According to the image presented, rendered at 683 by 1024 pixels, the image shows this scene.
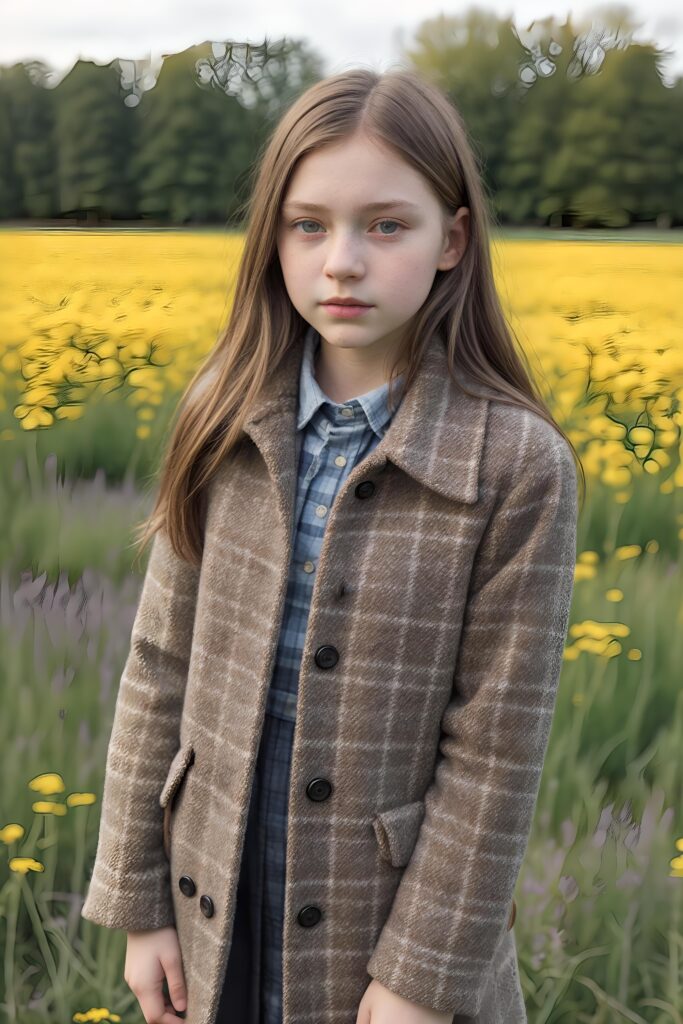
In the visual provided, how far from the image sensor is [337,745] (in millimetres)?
1256

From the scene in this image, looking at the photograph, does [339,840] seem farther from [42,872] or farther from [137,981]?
[42,872]

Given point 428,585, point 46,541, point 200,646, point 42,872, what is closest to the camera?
point 428,585

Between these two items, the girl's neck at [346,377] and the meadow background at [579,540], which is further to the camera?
the meadow background at [579,540]

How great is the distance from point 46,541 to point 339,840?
1350 mm

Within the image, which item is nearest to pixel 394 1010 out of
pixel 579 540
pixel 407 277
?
pixel 407 277

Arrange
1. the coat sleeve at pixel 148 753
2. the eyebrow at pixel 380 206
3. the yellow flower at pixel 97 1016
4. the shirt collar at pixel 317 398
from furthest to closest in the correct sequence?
the yellow flower at pixel 97 1016, the coat sleeve at pixel 148 753, the shirt collar at pixel 317 398, the eyebrow at pixel 380 206

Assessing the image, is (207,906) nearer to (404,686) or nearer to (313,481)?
(404,686)

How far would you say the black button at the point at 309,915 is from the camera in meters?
1.27

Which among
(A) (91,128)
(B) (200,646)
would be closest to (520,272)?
(A) (91,128)

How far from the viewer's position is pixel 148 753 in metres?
1.44

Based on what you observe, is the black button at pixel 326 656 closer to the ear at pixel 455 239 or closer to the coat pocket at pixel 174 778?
the coat pocket at pixel 174 778

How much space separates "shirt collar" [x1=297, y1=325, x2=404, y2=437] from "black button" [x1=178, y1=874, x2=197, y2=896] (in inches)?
21.3

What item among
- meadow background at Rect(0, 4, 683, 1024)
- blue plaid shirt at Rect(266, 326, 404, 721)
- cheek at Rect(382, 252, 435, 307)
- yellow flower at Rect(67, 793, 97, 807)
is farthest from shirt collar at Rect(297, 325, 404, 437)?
yellow flower at Rect(67, 793, 97, 807)

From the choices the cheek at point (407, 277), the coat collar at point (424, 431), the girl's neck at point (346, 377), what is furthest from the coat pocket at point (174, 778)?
the cheek at point (407, 277)
